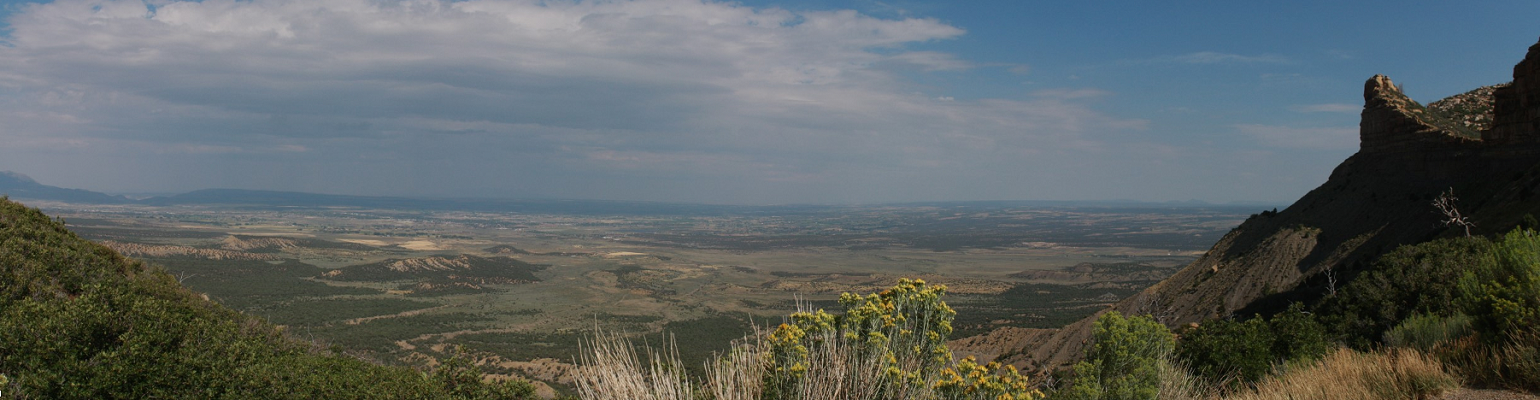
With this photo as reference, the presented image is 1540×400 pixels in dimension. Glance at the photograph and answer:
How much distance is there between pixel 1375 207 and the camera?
87.2ft

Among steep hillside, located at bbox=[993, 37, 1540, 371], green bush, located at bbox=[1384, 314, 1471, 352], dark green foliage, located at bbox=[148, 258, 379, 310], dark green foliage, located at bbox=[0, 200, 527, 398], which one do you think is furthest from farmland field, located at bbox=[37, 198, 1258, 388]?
steep hillside, located at bbox=[993, 37, 1540, 371]

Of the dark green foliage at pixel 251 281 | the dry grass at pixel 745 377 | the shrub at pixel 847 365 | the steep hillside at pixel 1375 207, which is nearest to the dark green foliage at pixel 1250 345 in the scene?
the steep hillside at pixel 1375 207

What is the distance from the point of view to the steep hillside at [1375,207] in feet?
68.0

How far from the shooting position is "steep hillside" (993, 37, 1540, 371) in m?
20.7

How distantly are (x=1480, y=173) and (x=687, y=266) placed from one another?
8922 centimetres

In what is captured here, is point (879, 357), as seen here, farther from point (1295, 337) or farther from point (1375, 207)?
point (1375, 207)

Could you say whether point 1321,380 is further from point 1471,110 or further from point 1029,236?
point 1029,236

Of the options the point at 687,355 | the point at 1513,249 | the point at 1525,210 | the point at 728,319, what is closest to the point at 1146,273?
the point at 728,319

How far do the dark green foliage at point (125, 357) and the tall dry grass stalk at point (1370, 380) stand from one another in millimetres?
9422

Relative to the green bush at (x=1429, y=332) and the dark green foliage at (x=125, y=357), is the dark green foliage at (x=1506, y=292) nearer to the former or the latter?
the green bush at (x=1429, y=332)

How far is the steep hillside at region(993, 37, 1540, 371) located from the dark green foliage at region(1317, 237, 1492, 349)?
3.05 m

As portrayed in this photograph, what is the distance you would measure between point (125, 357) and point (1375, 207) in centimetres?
3445

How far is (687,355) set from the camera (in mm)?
37312

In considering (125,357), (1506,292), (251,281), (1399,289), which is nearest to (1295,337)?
(1399,289)
